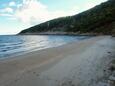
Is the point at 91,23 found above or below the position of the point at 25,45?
above

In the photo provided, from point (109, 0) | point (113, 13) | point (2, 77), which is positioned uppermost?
point (109, 0)

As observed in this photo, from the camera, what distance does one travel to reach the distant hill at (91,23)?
3044 inches

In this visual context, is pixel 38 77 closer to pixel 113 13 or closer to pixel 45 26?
pixel 113 13

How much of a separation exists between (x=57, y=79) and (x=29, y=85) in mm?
1481

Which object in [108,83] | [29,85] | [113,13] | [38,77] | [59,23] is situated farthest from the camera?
[59,23]

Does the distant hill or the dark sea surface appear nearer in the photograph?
the dark sea surface

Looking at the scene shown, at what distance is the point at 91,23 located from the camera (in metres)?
93.9

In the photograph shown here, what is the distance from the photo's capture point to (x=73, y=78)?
8406mm

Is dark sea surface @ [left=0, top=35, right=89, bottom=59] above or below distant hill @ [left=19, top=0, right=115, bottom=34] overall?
below

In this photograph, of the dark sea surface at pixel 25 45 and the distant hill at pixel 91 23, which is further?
the distant hill at pixel 91 23

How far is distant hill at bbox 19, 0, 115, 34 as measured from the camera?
77.3m

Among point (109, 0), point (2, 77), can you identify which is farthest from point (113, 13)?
point (2, 77)

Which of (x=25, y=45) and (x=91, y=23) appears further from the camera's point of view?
(x=91, y=23)

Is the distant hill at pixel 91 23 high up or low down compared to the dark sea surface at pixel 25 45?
up
